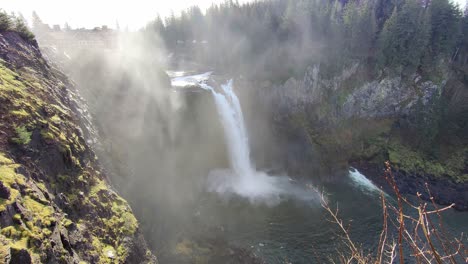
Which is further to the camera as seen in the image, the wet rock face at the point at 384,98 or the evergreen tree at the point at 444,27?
the evergreen tree at the point at 444,27

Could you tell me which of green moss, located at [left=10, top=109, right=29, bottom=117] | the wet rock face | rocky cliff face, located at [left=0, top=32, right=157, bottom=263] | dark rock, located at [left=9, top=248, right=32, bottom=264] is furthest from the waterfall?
dark rock, located at [left=9, top=248, right=32, bottom=264]

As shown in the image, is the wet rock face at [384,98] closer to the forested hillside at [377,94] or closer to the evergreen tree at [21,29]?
the forested hillside at [377,94]

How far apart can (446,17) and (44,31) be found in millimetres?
53982

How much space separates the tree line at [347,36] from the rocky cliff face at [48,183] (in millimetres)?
29196

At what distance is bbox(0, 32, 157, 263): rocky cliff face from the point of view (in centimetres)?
792

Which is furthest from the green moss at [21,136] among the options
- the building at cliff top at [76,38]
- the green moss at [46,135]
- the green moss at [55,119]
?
the building at cliff top at [76,38]

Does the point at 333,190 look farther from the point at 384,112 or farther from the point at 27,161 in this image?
the point at 27,161

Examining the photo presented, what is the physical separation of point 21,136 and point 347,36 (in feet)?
136

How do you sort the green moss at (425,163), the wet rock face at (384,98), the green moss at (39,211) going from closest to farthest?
the green moss at (39,211) < the green moss at (425,163) < the wet rock face at (384,98)

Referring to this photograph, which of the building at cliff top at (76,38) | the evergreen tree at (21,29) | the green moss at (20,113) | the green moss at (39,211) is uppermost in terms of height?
the evergreen tree at (21,29)

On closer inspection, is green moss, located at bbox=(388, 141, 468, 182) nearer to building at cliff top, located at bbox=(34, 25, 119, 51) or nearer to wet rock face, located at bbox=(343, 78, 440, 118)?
wet rock face, located at bbox=(343, 78, 440, 118)

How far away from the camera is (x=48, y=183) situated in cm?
1066

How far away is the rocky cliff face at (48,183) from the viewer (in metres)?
7.92

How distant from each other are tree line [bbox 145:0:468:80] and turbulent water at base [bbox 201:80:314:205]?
9347 millimetres
